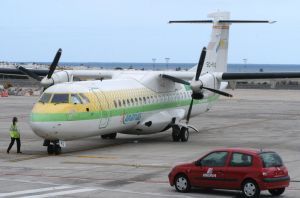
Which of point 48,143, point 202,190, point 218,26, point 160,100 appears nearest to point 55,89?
point 48,143

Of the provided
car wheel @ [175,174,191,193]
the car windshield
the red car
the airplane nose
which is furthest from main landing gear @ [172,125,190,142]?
the car windshield

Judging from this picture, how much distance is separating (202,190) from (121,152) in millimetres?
8740

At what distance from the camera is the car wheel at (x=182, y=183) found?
657 inches

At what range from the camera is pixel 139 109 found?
93.2 feet

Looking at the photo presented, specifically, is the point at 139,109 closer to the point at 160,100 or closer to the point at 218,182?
the point at 160,100

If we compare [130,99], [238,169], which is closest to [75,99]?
[130,99]

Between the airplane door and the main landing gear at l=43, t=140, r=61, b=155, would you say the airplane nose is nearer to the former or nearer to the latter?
the main landing gear at l=43, t=140, r=61, b=155

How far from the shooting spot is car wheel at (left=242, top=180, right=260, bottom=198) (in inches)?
606

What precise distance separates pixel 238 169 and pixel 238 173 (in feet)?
0.35

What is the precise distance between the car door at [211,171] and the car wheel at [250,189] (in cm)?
65

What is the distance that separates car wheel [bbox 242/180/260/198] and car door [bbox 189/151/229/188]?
Result: 2.14ft

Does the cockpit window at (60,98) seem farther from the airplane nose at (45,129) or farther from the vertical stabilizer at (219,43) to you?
the vertical stabilizer at (219,43)

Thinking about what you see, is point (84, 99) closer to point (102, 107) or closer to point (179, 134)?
point (102, 107)

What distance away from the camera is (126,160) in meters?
23.0
